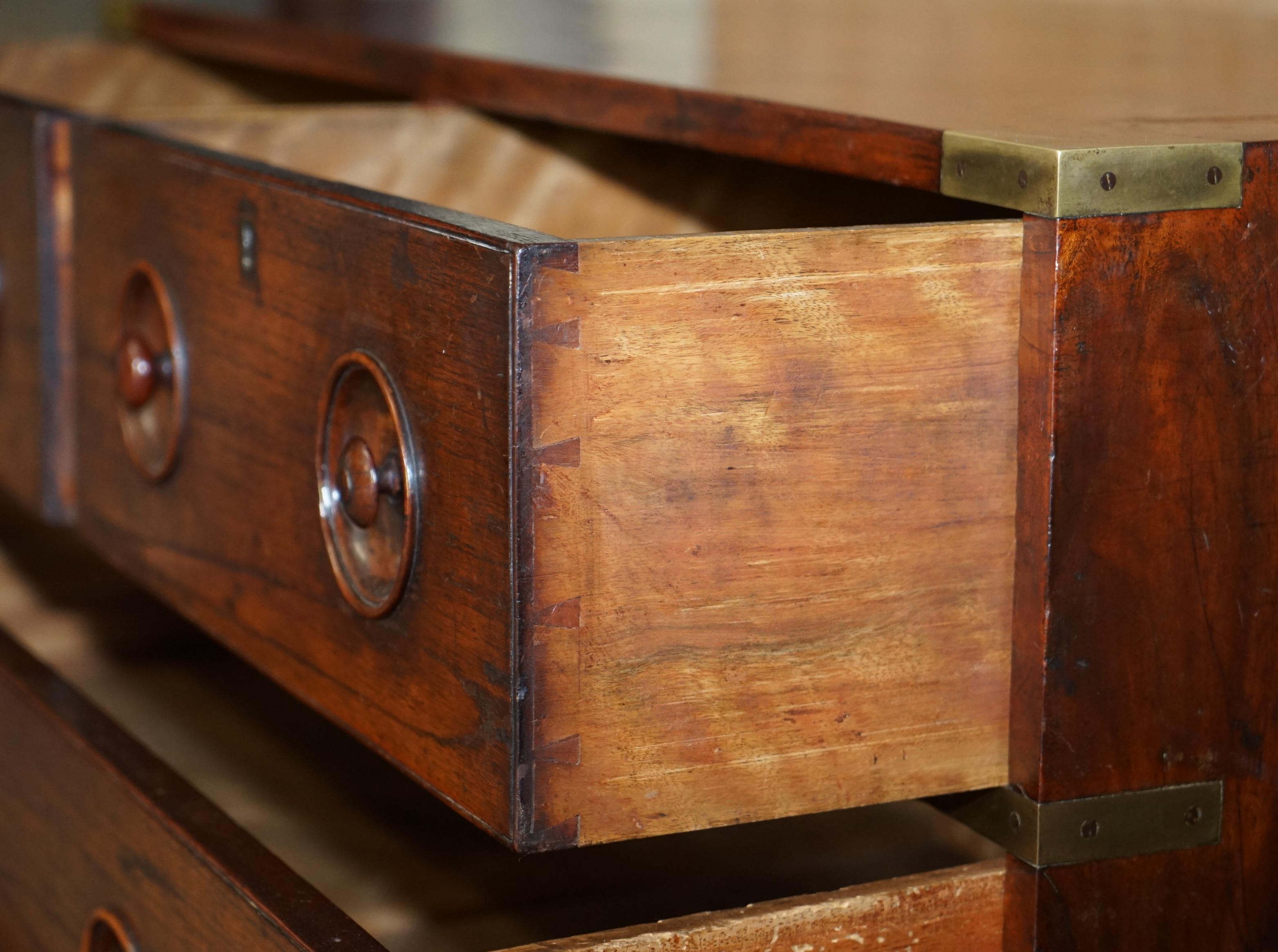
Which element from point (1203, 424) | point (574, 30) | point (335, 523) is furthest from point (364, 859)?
point (574, 30)

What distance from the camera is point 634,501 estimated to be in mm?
669

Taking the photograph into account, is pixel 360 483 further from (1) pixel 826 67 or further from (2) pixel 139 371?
(1) pixel 826 67

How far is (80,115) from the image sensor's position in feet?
3.45

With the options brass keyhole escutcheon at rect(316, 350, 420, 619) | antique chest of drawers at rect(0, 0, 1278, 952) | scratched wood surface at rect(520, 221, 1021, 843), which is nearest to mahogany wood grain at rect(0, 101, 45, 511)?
antique chest of drawers at rect(0, 0, 1278, 952)

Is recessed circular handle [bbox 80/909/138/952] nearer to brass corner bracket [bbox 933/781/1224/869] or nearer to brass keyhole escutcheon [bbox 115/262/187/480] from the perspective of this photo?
brass keyhole escutcheon [bbox 115/262/187/480]

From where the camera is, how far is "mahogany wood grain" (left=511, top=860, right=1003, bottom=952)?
771 mm

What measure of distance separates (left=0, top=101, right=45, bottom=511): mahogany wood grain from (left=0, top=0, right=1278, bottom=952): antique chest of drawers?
148 millimetres

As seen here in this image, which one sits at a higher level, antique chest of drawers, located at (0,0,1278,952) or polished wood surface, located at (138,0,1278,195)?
polished wood surface, located at (138,0,1278,195)

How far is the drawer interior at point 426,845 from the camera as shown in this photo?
981 millimetres

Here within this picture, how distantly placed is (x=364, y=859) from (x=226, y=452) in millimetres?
281

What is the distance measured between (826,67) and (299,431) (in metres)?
0.51

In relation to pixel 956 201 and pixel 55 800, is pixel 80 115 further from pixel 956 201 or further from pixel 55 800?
pixel 956 201

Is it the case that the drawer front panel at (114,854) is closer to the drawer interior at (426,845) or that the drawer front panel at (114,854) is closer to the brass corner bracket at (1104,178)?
the drawer interior at (426,845)

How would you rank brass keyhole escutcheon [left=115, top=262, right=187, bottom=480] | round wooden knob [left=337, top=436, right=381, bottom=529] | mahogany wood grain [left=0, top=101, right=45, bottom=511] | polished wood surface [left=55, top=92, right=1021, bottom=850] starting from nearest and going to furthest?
polished wood surface [left=55, top=92, right=1021, bottom=850] → round wooden knob [left=337, top=436, right=381, bottom=529] → brass keyhole escutcheon [left=115, top=262, right=187, bottom=480] → mahogany wood grain [left=0, top=101, right=45, bottom=511]
